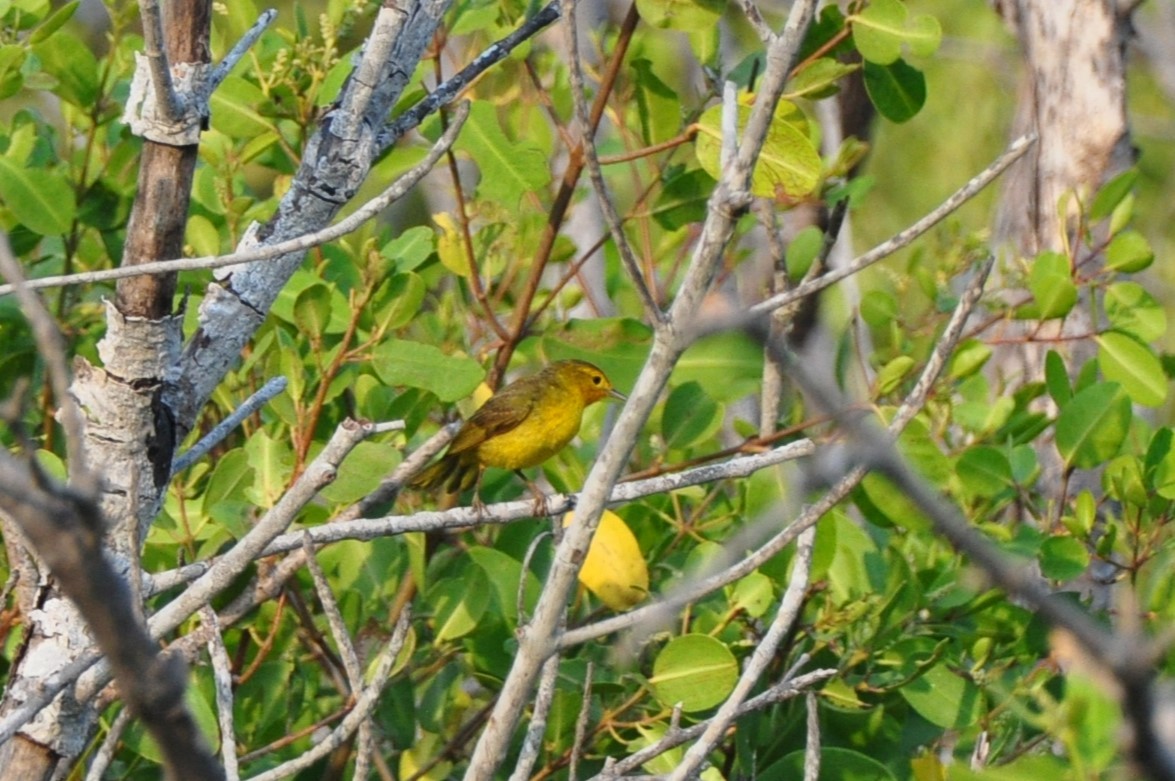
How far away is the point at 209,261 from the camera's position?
1852 mm

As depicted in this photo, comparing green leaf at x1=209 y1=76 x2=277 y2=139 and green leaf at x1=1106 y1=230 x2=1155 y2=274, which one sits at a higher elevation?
green leaf at x1=209 y1=76 x2=277 y2=139

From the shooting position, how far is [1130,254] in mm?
→ 3344

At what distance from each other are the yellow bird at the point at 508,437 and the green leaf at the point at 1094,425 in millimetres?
1137

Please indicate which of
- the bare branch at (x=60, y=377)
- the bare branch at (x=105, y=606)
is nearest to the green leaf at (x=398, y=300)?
the bare branch at (x=60, y=377)

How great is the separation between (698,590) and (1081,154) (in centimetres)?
301

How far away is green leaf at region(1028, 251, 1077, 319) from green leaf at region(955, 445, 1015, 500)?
475mm

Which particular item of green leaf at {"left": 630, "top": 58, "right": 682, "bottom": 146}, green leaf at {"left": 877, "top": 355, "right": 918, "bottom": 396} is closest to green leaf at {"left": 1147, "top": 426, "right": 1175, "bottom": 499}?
green leaf at {"left": 877, "top": 355, "right": 918, "bottom": 396}

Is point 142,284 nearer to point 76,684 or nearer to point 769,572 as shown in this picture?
point 76,684

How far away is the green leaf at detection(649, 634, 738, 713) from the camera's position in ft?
8.13

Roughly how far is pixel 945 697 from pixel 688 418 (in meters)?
0.84

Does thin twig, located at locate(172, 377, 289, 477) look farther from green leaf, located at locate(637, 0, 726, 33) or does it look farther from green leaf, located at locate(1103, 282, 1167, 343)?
green leaf, located at locate(1103, 282, 1167, 343)

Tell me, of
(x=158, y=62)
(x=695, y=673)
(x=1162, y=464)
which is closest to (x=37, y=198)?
(x=158, y=62)

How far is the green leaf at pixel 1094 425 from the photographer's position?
2.97m

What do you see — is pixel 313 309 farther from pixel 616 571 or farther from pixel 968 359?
pixel 968 359
